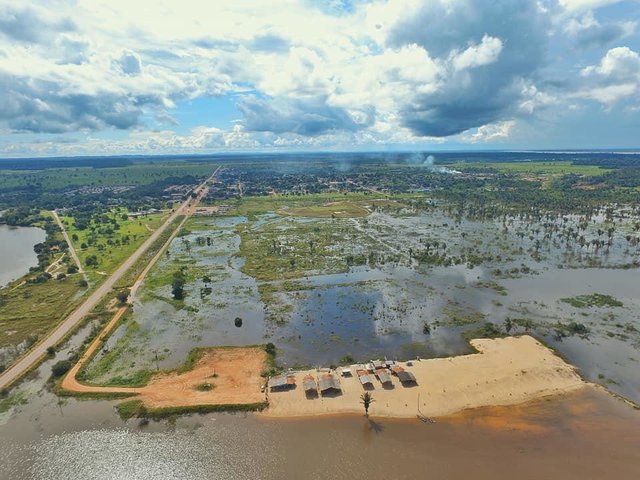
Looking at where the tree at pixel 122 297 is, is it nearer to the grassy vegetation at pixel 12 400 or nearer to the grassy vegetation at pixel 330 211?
the grassy vegetation at pixel 12 400

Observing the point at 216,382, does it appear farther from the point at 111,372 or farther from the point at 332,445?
the point at 332,445

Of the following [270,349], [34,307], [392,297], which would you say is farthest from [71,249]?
[392,297]

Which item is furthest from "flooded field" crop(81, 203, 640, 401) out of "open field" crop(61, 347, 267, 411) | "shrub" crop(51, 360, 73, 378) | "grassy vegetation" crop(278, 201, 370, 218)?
"grassy vegetation" crop(278, 201, 370, 218)

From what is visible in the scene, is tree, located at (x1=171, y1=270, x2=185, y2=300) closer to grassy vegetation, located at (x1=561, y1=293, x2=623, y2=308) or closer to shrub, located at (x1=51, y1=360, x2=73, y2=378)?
shrub, located at (x1=51, y1=360, x2=73, y2=378)

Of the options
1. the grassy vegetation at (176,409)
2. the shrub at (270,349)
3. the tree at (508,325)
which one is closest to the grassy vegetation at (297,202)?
the tree at (508,325)

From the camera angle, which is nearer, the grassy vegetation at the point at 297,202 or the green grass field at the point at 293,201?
the grassy vegetation at the point at 297,202

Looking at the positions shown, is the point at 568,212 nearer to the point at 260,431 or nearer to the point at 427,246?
the point at 427,246
